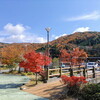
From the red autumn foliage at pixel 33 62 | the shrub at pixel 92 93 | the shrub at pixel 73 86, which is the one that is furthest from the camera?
the red autumn foliage at pixel 33 62

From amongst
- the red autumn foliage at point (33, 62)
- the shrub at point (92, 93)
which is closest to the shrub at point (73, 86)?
the shrub at point (92, 93)

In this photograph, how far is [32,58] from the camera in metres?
10.9

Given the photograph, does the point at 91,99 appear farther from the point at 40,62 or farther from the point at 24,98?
the point at 40,62

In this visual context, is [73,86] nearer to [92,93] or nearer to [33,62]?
[92,93]

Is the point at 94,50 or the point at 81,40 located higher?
the point at 81,40

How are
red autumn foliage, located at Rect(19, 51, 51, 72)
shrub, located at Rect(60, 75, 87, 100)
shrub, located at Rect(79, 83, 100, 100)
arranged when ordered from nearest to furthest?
shrub, located at Rect(79, 83, 100, 100), shrub, located at Rect(60, 75, 87, 100), red autumn foliage, located at Rect(19, 51, 51, 72)

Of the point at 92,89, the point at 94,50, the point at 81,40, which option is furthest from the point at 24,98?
the point at 81,40

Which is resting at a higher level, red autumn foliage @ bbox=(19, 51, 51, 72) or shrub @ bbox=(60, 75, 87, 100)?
red autumn foliage @ bbox=(19, 51, 51, 72)

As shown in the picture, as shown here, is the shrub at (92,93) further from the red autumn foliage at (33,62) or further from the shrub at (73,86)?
the red autumn foliage at (33,62)

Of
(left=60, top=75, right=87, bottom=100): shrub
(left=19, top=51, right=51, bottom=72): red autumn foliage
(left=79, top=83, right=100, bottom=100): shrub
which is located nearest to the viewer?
(left=79, top=83, right=100, bottom=100): shrub

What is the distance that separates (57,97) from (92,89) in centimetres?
201

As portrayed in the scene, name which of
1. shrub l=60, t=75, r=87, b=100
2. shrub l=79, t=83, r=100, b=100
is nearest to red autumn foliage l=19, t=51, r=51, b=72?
shrub l=60, t=75, r=87, b=100

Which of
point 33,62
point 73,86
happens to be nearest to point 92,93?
point 73,86

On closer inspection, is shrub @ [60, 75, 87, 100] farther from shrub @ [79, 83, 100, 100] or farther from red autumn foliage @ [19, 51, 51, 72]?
red autumn foliage @ [19, 51, 51, 72]
